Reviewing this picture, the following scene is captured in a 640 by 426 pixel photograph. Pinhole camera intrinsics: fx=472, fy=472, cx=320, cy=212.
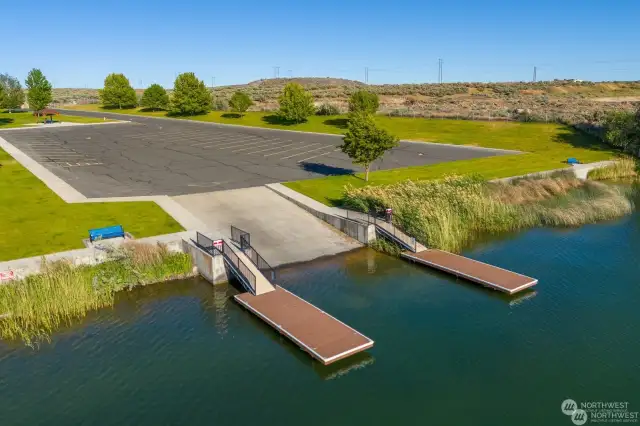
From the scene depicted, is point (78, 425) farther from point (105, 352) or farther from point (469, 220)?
point (469, 220)

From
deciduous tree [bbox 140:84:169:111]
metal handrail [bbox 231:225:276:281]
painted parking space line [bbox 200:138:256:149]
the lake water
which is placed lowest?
the lake water

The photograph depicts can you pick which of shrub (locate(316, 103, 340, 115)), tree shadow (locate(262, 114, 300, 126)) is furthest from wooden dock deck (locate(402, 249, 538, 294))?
shrub (locate(316, 103, 340, 115))

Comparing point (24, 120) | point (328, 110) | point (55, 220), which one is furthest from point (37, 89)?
point (55, 220)

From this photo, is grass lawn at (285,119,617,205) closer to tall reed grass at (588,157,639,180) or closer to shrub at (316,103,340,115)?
tall reed grass at (588,157,639,180)

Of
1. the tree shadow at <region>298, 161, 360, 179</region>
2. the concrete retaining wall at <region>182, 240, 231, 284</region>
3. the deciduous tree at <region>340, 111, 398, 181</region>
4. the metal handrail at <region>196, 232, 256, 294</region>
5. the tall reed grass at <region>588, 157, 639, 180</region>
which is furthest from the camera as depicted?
the tall reed grass at <region>588, 157, 639, 180</region>

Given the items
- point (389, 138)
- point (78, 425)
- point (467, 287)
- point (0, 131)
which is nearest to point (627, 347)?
point (467, 287)

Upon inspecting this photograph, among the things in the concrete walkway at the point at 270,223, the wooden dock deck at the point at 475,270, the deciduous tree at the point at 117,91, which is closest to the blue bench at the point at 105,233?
the concrete walkway at the point at 270,223
